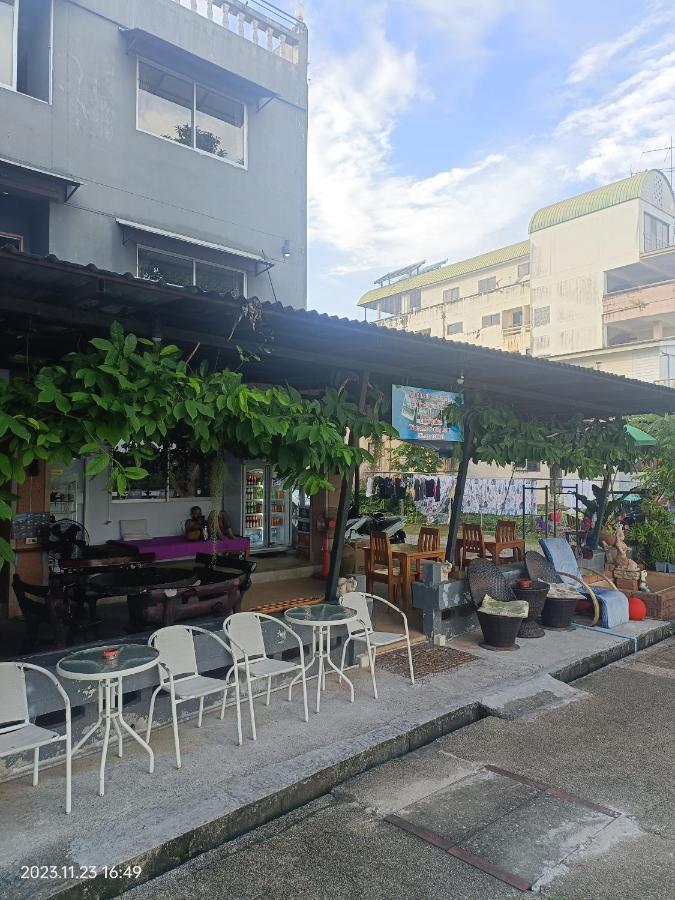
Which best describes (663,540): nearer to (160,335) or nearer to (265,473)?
(265,473)

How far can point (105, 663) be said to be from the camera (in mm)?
3723

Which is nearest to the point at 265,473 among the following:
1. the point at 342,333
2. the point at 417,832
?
the point at 342,333

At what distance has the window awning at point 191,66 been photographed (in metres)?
9.70

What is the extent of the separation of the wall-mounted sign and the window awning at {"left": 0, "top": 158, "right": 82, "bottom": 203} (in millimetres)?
5765

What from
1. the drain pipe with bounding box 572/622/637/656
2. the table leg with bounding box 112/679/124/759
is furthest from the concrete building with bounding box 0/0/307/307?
the drain pipe with bounding box 572/622/637/656

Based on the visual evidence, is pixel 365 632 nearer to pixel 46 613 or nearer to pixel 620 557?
pixel 46 613

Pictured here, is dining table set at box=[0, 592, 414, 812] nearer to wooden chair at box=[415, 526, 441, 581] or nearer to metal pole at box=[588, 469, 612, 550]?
wooden chair at box=[415, 526, 441, 581]

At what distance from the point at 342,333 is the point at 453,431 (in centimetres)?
298

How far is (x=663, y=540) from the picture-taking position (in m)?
9.93

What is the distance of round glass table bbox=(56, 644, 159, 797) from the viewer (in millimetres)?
3588

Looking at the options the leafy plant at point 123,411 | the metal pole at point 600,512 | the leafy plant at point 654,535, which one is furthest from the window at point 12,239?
the leafy plant at point 654,535

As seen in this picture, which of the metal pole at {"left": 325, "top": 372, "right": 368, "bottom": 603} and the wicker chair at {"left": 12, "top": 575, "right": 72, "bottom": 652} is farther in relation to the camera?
the metal pole at {"left": 325, "top": 372, "right": 368, "bottom": 603}

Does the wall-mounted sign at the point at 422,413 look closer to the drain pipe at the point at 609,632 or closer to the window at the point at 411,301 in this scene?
Answer: the drain pipe at the point at 609,632
